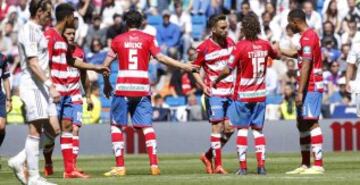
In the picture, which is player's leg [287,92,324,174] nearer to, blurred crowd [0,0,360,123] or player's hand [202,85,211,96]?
player's hand [202,85,211,96]

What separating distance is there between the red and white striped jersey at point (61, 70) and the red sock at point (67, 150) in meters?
0.81

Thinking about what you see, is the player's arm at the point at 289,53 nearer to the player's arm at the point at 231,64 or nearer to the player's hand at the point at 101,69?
the player's arm at the point at 231,64

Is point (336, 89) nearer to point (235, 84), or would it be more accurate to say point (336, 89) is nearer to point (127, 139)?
point (127, 139)

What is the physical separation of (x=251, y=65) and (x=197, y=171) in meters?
2.69

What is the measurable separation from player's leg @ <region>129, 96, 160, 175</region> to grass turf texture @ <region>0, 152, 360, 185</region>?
251 millimetres

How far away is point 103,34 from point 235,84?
16002mm

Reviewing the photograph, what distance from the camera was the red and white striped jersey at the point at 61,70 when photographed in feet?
63.3

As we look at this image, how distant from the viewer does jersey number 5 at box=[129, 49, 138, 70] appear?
19.8 m

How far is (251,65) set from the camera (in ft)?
63.9

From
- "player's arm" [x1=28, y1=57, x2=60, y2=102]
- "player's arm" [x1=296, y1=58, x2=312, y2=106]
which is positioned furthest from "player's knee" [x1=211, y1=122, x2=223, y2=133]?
"player's arm" [x1=28, y1=57, x2=60, y2=102]

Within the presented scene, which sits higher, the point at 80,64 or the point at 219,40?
the point at 219,40

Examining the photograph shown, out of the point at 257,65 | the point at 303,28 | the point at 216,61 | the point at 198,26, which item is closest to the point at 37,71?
the point at 257,65

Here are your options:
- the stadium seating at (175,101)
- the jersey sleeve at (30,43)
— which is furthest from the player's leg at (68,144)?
the stadium seating at (175,101)

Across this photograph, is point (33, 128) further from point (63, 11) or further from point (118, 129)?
point (118, 129)
